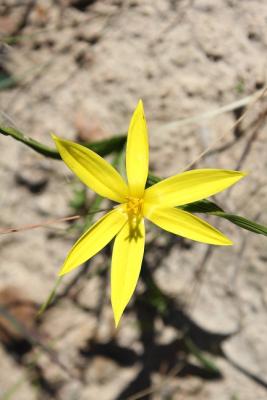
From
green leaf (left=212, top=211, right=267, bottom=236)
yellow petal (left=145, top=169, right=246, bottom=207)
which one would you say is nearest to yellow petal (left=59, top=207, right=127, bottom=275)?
yellow petal (left=145, top=169, right=246, bottom=207)

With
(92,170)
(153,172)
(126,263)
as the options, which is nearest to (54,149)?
(92,170)

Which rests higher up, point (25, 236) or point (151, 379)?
point (25, 236)

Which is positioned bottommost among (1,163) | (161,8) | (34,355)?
(34,355)

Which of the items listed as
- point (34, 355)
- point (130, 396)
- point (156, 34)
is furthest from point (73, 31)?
point (130, 396)

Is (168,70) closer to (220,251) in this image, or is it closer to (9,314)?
(220,251)

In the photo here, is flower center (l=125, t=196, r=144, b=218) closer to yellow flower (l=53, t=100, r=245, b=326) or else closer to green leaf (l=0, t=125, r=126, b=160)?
yellow flower (l=53, t=100, r=245, b=326)

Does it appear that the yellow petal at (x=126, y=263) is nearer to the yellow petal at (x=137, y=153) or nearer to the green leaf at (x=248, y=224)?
the yellow petal at (x=137, y=153)

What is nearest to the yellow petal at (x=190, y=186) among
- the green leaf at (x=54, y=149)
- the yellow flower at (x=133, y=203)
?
the yellow flower at (x=133, y=203)
